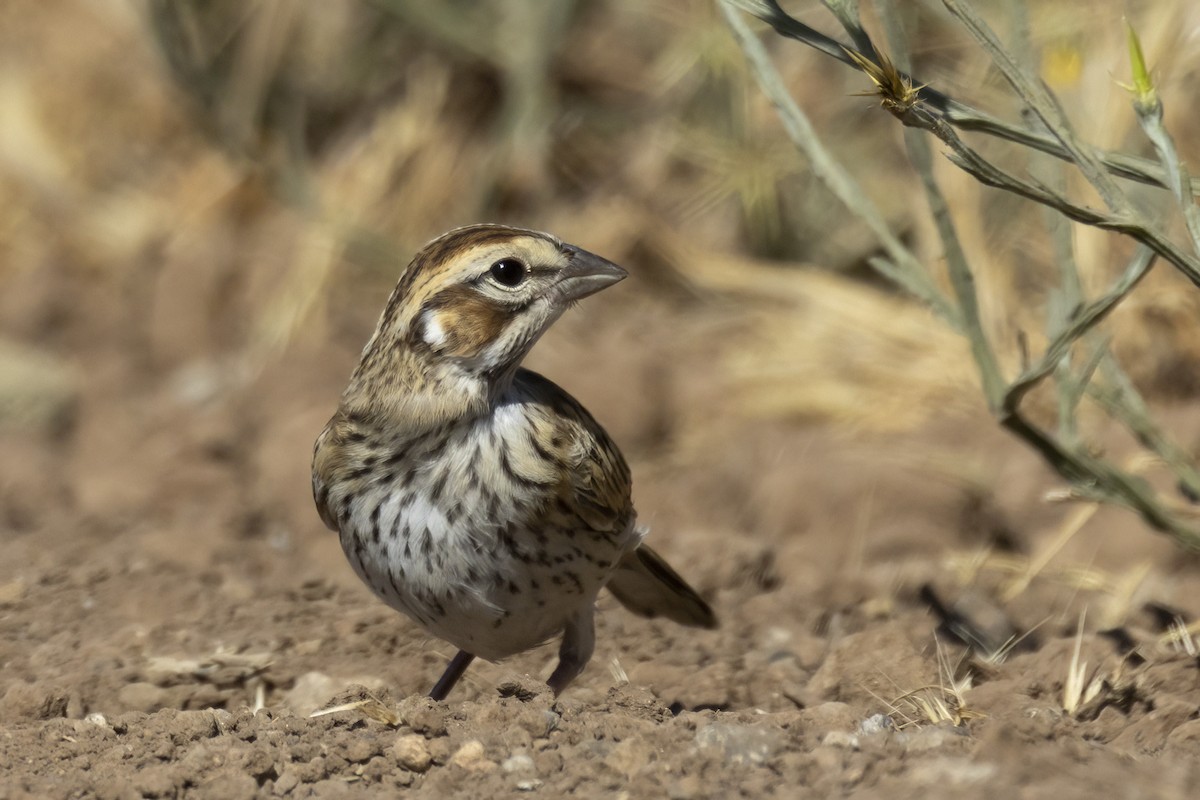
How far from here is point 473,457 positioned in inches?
169

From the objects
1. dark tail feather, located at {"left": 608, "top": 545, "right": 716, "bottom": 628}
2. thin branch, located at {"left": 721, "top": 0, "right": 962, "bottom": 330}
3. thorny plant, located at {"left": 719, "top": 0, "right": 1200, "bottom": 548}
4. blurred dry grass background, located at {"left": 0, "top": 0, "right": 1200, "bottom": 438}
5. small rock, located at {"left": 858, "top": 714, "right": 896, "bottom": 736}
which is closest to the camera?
thorny plant, located at {"left": 719, "top": 0, "right": 1200, "bottom": 548}

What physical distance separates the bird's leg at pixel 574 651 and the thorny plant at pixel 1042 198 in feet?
4.13

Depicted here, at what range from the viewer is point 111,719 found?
13.4ft

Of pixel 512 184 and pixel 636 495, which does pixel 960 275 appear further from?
pixel 512 184

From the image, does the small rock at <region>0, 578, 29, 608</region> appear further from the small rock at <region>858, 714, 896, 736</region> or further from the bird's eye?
the small rock at <region>858, 714, 896, 736</region>

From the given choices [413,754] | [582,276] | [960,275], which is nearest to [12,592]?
[582,276]

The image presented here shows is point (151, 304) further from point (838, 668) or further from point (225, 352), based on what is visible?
point (838, 668)

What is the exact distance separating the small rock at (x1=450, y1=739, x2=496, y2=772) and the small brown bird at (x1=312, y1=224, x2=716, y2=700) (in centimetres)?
80

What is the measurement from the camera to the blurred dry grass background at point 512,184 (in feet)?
24.6

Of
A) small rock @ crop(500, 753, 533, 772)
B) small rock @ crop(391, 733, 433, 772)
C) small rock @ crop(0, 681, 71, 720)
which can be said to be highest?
small rock @ crop(0, 681, 71, 720)

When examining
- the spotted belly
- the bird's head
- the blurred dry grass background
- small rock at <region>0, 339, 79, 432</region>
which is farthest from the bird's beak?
small rock at <region>0, 339, 79, 432</region>

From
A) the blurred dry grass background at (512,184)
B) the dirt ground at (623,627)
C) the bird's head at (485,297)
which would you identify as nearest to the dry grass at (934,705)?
the dirt ground at (623,627)

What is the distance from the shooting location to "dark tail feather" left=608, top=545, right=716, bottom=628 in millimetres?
5102

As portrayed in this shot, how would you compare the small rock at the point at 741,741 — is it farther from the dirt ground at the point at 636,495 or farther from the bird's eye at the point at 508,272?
the bird's eye at the point at 508,272
